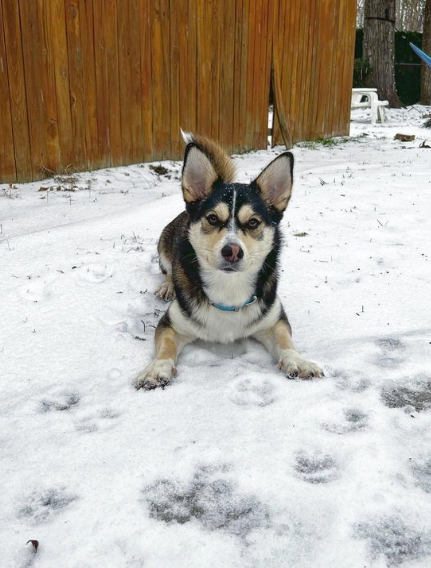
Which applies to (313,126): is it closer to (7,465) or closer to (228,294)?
(228,294)

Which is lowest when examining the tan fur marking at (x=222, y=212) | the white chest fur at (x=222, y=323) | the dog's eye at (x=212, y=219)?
the white chest fur at (x=222, y=323)

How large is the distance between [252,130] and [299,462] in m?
8.28

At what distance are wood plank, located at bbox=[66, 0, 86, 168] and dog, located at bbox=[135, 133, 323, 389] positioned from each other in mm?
4173

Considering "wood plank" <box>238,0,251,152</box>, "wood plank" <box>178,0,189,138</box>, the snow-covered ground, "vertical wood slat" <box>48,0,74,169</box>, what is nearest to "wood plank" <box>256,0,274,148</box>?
"wood plank" <box>238,0,251,152</box>

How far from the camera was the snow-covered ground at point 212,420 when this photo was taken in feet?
5.68

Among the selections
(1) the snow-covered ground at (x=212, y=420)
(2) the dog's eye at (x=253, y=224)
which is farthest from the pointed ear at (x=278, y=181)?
(1) the snow-covered ground at (x=212, y=420)

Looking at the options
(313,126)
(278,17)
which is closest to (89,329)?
(278,17)

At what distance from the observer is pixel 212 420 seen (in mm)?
2449

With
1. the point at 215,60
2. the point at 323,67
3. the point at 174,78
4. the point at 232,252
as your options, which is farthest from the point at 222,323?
the point at 323,67

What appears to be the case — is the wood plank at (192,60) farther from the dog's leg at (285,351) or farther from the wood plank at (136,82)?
the dog's leg at (285,351)

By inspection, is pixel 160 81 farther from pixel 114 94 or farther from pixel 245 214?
pixel 245 214

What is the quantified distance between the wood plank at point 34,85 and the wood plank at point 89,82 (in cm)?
65

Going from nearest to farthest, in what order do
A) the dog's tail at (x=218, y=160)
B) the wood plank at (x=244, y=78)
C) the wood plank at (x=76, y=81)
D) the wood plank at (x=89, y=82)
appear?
the dog's tail at (x=218, y=160) < the wood plank at (x=76, y=81) < the wood plank at (x=89, y=82) < the wood plank at (x=244, y=78)

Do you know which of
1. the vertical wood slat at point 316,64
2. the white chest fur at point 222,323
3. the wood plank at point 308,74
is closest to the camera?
the white chest fur at point 222,323
